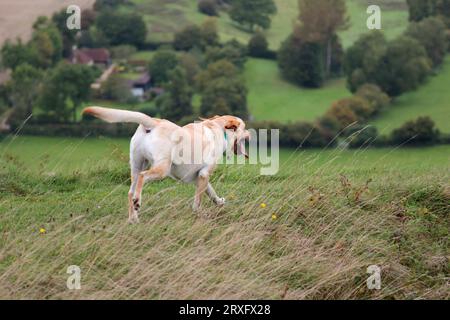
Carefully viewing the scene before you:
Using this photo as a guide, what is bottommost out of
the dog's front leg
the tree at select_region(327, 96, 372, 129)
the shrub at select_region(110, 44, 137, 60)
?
the tree at select_region(327, 96, 372, 129)

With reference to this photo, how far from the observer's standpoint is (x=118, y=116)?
8.00m

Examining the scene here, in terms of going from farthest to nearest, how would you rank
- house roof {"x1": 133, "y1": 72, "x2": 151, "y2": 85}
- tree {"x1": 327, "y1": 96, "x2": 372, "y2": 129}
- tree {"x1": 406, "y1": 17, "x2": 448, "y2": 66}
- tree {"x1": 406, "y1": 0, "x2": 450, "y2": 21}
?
tree {"x1": 406, "y1": 0, "x2": 450, "y2": 21}
tree {"x1": 406, "y1": 17, "x2": 448, "y2": 66}
house roof {"x1": 133, "y1": 72, "x2": 151, "y2": 85}
tree {"x1": 327, "y1": 96, "x2": 372, "y2": 129}

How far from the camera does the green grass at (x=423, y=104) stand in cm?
5642

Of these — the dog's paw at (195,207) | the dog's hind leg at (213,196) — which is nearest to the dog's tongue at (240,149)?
the dog's hind leg at (213,196)

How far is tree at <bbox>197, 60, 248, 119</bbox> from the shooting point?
62.6 meters

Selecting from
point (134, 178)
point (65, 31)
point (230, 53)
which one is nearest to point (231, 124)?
point (134, 178)

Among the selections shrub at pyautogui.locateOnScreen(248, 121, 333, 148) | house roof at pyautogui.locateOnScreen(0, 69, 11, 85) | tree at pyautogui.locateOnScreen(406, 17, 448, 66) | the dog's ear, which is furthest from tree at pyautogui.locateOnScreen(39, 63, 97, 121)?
the dog's ear

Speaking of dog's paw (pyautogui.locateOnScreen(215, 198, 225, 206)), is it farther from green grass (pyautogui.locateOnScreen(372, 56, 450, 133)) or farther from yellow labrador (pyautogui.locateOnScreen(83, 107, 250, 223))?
green grass (pyautogui.locateOnScreen(372, 56, 450, 133))

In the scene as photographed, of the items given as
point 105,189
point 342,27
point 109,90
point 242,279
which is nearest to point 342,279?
point 242,279

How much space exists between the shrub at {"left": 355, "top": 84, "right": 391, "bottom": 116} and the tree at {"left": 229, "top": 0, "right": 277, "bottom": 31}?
15.7 meters

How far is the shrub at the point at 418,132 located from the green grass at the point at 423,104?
106 centimetres

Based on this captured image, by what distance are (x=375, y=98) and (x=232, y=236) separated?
56606mm

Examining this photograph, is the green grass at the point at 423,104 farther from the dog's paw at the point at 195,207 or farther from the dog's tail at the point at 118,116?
the dog's tail at the point at 118,116

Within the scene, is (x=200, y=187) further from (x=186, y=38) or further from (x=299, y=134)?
(x=186, y=38)
